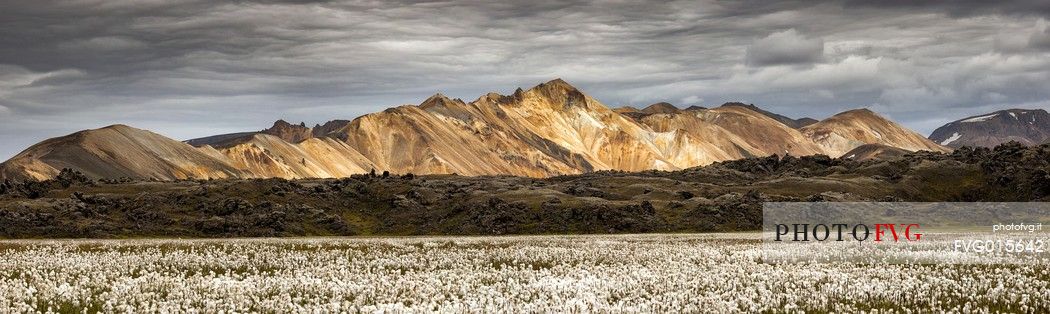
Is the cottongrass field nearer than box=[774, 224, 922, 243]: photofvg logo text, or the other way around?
the cottongrass field

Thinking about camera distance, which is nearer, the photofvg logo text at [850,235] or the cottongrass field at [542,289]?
the cottongrass field at [542,289]

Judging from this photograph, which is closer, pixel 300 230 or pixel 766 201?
pixel 300 230

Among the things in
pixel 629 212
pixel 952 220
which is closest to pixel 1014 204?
pixel 952 220

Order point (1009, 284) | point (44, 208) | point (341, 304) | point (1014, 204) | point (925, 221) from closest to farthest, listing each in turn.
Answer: point (341, 304)
point (1009, 284)
point (44, 208)
point (925, 221)
point (1014, 204)

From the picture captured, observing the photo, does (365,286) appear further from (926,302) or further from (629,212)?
(629,212)

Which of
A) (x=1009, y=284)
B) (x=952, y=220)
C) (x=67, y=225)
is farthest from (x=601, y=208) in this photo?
(x=1009, y=284)

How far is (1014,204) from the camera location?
441 ft

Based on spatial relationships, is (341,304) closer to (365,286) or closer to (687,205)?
(365,286)

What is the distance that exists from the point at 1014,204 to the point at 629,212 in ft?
200

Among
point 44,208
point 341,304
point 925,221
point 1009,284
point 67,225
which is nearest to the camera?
point 341,304

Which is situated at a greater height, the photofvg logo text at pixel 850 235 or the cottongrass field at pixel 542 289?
the photofvg logo text at pixel 850 235

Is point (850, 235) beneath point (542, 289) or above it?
above

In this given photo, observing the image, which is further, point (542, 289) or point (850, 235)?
point (850, 235)

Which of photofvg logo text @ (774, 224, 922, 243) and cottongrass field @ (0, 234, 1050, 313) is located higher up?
photofvg logo text @ (774, 224, 922, 243)
